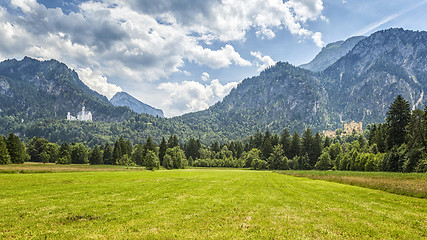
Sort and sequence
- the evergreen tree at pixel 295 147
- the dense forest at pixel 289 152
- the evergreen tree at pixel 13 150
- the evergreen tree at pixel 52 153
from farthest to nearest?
the evergreen tree at pixel 52 153 < the evergreen tree at pixel 295 147 < the evergreen tree at pixel 13 150 < the dense forest at pixel 289 152

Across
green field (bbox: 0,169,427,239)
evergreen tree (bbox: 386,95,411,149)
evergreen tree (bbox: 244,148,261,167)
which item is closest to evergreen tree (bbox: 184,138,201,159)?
evergreen tree (bbox: 244,148,261,167)

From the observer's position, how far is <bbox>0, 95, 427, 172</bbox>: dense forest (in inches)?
2712

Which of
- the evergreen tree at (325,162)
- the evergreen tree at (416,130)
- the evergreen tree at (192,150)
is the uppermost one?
the evergreen tree at (416,130)

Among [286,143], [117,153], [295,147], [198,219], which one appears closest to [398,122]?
[295,147]

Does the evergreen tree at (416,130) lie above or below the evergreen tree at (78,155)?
above

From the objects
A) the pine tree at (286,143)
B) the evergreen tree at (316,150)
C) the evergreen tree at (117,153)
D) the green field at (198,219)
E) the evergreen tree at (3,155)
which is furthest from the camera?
the pine tree at (286,143)

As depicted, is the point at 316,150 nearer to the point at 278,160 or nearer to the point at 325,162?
the point at 325,162

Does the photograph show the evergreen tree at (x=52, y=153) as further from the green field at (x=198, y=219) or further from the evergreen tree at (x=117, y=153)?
the green field at (x=198, y=219)

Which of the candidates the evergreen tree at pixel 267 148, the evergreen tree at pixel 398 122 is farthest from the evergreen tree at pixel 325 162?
the evergreen tree at pixel 267 148

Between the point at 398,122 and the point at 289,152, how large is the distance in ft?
207

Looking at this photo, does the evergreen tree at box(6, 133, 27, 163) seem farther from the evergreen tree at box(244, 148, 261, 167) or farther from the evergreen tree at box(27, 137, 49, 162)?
the evergreen tree at box(244, 148, 261, 167)

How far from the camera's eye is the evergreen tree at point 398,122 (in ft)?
252

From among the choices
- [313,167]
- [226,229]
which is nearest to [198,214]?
[226,229]

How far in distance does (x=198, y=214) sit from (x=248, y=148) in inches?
6519
